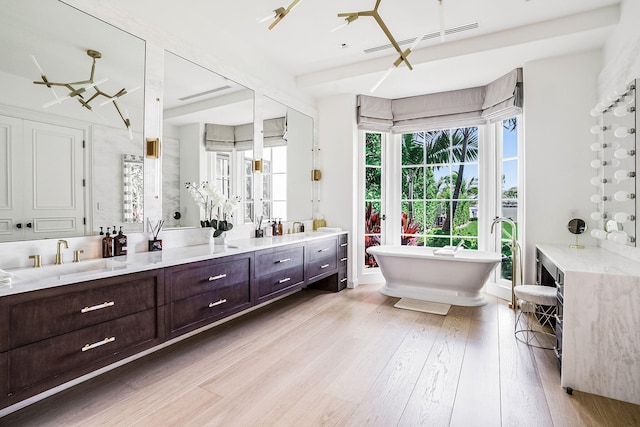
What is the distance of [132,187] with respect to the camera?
2516 mm

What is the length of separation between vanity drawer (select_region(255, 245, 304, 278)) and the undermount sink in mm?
1129

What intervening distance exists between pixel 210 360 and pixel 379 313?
1.81m

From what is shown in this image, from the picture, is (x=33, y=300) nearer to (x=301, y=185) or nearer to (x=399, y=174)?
(x=301, y=185)

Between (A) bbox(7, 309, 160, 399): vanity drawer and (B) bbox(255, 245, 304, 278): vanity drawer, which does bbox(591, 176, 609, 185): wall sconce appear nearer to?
(B) bbox(255, 245, 304, 278): vanity drawer

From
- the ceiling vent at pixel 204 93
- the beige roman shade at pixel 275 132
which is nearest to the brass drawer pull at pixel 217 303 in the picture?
the ceiling vent at pixel 204 93

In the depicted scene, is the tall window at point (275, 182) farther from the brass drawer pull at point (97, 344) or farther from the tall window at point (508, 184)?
the tall window at point (508, 184)

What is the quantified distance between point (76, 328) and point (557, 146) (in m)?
→ 4.38

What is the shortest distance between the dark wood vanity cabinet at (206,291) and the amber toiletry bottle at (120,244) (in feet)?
1.54

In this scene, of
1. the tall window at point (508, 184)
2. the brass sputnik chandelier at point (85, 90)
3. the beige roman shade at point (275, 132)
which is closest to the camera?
the brass sputnik chandelier at point (85, 90)

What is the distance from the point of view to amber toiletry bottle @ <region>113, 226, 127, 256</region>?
2.35 meters

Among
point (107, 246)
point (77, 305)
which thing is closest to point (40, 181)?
point (107, 246)

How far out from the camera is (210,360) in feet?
8.17

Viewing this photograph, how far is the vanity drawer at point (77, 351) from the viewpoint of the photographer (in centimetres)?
155

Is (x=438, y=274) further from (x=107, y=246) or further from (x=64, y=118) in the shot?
(x=64, y=118)
